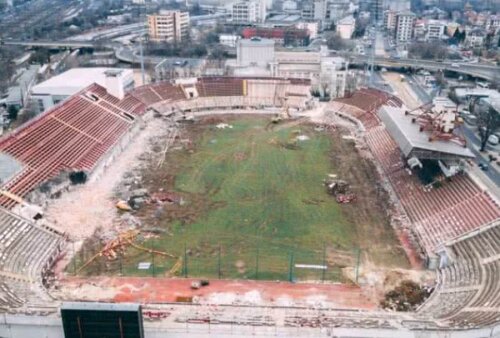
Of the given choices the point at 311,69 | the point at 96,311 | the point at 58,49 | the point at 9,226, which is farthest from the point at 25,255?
the point at 58,49

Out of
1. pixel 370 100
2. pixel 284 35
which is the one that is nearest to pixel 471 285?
pixel 370 100

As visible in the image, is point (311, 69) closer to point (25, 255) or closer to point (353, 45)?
point (353, 45)

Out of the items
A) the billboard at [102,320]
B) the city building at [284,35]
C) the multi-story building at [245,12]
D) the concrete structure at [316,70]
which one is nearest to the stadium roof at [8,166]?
the billboard at [102,320]

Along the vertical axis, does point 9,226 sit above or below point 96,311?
below

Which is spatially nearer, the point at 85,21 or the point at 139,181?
the point at 139,181

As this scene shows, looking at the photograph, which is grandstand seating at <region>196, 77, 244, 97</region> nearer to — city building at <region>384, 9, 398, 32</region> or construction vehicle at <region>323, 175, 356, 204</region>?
construction vehicle at <region>323, 175, 356, 204</region>

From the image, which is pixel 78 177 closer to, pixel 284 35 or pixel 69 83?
pixel 69 83

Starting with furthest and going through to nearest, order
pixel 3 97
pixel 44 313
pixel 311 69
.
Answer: pixel 311 69
pixel 3 97
pixel 44 313

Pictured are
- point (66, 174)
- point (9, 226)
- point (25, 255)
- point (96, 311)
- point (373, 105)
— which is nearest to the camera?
point (96, 311)
